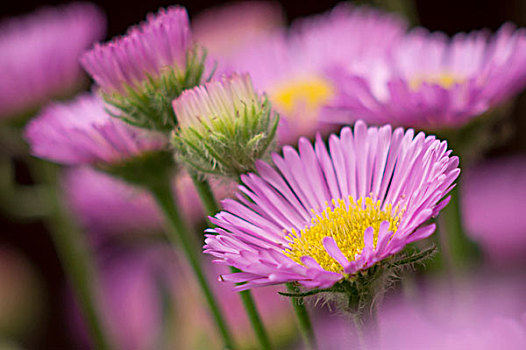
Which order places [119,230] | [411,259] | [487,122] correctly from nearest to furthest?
[411,259] < [487,122] < [119,230]

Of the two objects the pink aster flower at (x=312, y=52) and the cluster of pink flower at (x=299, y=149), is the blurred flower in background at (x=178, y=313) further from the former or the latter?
the pink aster flower at (x=312, y=52)

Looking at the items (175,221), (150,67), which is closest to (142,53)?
(150,67)

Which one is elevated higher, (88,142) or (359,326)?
(88,142)

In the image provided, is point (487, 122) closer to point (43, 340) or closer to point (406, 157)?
point (406, 157)

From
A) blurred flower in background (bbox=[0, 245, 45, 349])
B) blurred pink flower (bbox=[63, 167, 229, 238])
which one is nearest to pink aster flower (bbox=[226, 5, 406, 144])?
blurred pink flower (bbox=[63, 167, 229, 238])

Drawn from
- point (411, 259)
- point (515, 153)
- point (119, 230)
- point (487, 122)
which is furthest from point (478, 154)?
point (515, 153)

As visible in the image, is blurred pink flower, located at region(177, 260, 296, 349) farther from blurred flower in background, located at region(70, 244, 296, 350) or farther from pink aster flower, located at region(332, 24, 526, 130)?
pink aster flower, located at region(332, 24, 526, 130)

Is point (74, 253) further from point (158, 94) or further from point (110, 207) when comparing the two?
point (158, 94)
